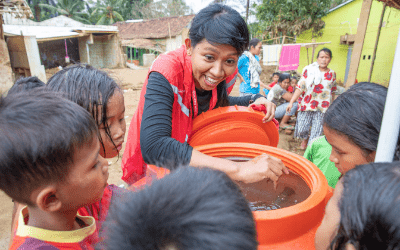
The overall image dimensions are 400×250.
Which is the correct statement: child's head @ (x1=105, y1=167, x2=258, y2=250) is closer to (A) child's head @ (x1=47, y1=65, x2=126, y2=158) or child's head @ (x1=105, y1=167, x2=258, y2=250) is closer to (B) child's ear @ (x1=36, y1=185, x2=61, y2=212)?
(B) child's ear @ (x1=36, y1=185, x2=61, y2=212)

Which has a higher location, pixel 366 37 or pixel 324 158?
pixel 366 37

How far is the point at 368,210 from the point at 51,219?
82 centimetres

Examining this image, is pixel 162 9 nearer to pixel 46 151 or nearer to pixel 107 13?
pixel 107 13

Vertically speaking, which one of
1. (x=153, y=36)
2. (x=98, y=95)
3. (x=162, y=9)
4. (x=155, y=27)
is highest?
(x=162, y=9)

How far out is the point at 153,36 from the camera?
20531 millimetres

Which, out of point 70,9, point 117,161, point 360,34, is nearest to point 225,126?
point 117,161

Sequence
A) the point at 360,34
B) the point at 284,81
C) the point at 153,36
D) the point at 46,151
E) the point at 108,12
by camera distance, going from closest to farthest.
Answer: the point at 46,151 → the point at 360,34 → the point at 284,81 → the point at 153,36 → the point at 108,12

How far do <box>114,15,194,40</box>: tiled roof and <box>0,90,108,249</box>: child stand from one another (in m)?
20.1

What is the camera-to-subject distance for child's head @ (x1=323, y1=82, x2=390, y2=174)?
3.23ft

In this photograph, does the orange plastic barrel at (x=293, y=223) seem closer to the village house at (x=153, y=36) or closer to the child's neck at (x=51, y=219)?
the child's neck at (x=51, y=219)

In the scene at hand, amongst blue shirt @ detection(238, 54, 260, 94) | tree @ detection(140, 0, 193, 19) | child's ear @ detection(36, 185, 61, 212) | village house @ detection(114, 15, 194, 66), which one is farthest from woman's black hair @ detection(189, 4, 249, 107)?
tree @ detection(140, 0, 193, 19)

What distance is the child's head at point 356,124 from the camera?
984mm

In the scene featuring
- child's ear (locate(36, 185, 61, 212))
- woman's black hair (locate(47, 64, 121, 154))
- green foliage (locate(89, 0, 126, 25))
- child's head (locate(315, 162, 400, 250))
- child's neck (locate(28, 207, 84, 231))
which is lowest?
child's neck (locate(28, 207, 84, 231))

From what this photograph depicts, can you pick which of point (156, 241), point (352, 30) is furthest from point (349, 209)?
point (352, 30)
